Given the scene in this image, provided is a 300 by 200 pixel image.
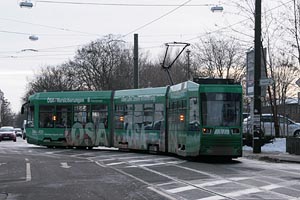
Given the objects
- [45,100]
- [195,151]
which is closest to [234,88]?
[195,151]

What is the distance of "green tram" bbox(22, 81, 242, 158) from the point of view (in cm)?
2222

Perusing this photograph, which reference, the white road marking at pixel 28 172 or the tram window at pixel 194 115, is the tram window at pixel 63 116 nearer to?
Result: the white road marking at pixel 28 172

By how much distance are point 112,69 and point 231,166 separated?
59941mm

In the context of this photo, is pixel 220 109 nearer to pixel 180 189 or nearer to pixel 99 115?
pixel 180 189

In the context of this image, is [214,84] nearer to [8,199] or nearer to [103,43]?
[8,199]

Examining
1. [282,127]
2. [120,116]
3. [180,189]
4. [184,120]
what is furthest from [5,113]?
[180,189]

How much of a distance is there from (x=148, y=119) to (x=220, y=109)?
6747mm

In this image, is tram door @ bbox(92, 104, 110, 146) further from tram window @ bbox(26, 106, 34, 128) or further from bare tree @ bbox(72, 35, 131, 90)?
bare tree @ bbox(72, 35, 131, 90)

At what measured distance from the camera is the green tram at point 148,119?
72.9ft

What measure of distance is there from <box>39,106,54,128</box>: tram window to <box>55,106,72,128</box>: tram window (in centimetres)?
43

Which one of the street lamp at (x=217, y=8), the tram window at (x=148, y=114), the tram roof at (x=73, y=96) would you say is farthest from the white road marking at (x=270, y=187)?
the street lamp at (x=217, y=8)

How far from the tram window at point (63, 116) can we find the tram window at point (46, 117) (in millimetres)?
434

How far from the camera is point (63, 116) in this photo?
33375 millimetres

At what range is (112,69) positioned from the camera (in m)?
79.8
